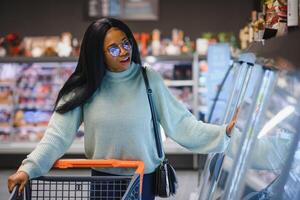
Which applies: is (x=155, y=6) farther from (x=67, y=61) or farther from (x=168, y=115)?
(x=168, y=115)

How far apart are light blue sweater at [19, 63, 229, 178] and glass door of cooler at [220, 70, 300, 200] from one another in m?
0.39

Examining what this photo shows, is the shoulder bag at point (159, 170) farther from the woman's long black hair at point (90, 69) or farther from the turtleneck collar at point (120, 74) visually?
the woman's long black hair at point (90, 69)

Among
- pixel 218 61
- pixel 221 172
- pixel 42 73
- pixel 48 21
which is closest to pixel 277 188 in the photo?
pixel 221 172

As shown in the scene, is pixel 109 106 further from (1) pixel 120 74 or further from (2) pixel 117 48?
(2) pixel 117 48

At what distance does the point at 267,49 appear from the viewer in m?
1.93

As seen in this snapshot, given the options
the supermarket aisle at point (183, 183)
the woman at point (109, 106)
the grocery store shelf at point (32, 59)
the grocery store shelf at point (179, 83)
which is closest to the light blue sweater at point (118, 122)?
the woman at point (109, 106)

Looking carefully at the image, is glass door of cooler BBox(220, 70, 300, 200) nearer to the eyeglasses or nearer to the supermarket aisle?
the eyeglasses

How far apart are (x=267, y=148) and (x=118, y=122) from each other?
2.14ft

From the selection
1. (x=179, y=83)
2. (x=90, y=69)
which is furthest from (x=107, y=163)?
(x=179, y=83)

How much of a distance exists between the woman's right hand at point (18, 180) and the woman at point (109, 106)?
0.19 meters

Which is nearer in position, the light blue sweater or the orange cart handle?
the orange cart handle

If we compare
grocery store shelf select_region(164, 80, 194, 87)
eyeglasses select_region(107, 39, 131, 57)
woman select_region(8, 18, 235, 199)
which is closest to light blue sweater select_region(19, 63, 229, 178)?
woman select_region(8, 18, 235, 199)

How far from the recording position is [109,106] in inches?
87.5

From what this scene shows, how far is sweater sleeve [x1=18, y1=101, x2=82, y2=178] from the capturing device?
2.04 meters
